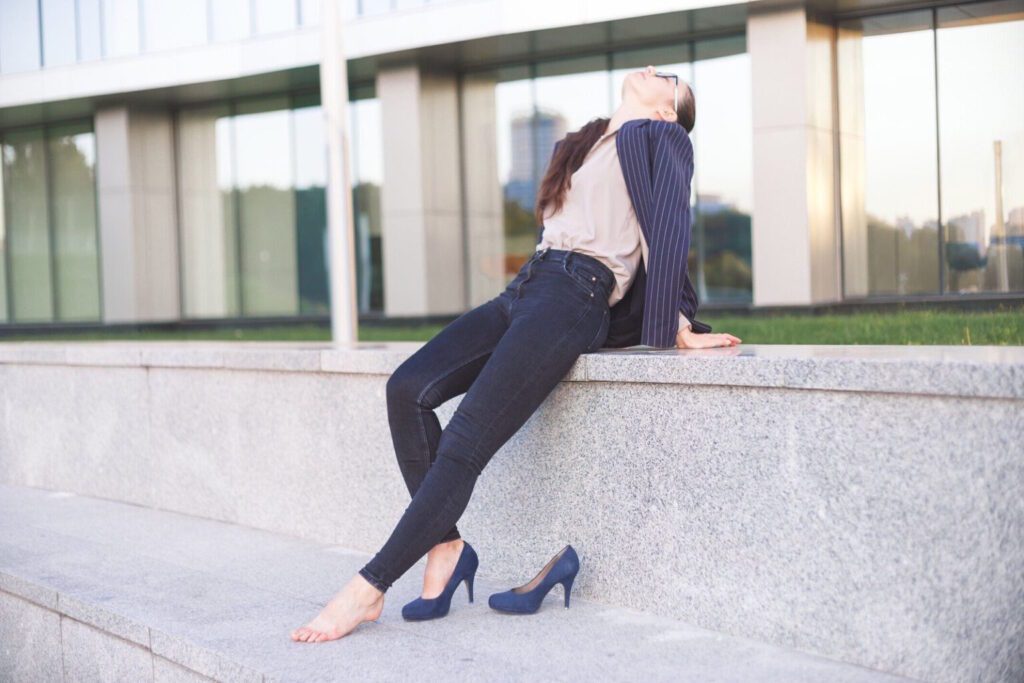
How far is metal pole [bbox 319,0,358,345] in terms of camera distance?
768 centimetres

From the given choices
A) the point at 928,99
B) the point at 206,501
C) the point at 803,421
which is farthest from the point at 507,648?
the point at 928,99

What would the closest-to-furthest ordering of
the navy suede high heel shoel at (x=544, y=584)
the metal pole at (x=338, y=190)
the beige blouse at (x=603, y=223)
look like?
1. the navy suede high heel shoel at (x=544, y=584)
2. the beige blouse at (x=603, y=223)
3. the metal pole at (x=338, y=190)

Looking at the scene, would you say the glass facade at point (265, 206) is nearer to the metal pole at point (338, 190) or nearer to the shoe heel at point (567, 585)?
the metal pole at point (338, 190)

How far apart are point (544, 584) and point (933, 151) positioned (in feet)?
52.5

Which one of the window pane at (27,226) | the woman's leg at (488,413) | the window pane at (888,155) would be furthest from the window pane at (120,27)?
the woman's leg at (488,413)

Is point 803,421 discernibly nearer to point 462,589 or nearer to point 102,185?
point 462,589

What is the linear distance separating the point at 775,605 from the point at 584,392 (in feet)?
3.47

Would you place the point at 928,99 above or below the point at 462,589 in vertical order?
above

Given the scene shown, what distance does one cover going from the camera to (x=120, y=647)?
13.9 feet

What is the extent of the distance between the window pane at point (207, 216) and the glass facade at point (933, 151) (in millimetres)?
13970

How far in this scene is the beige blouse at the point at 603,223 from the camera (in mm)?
4098

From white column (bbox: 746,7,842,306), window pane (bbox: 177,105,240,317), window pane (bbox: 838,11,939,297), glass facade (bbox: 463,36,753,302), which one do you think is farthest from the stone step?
window pane (bbox: 177,105,240,317)

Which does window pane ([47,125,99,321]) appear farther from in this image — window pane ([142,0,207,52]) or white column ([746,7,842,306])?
white column ([746,7,842,306])

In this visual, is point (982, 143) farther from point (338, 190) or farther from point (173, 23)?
point (173, 23)
